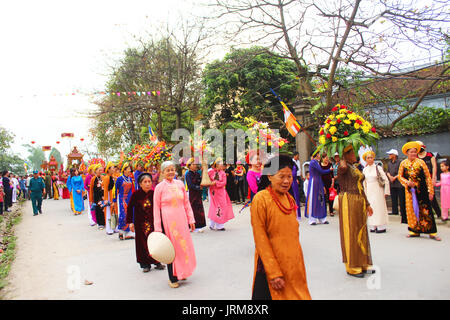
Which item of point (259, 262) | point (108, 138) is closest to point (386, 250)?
point (259, 262)

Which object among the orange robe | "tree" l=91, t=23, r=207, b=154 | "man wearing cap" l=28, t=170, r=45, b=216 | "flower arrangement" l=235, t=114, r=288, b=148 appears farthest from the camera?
"tree" l=91, t=23, r=207, b=154

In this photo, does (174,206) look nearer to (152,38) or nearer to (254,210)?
(254,210)

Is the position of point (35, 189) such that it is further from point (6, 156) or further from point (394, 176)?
point (6, 156)

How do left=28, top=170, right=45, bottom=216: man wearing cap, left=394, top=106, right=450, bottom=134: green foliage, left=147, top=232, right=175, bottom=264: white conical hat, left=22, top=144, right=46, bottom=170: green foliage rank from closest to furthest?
1. left=147, top=232, right=175, bottom=264: white conical hat
2. left=394, top=106, right=450, bottom=134: green foliage
3. left=28, top=170, right=45, bottom=216: man wearing cap
4. left=22, top=144, right=46, bottom=170: green foliage

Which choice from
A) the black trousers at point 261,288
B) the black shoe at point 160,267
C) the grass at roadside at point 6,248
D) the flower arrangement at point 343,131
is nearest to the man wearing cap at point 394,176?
the flower arrangement at point 343,131

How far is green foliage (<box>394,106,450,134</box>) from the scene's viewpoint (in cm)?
1169

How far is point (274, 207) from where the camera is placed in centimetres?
300

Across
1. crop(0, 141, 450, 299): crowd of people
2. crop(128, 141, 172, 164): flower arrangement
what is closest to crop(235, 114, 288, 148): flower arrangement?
crop(0, 141, 450, 299): crowd of people

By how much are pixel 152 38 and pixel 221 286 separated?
19.3 metres

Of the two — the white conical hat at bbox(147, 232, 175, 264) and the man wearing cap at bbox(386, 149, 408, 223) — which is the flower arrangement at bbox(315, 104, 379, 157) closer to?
the white conical hat at bbox(147, 232, 175, 264)

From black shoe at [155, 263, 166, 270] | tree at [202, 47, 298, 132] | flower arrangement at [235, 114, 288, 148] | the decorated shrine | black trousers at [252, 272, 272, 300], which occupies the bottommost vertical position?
black shoe at [155, 263, 166, 270]

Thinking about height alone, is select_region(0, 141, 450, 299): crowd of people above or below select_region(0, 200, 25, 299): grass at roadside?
above

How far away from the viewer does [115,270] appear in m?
5.85

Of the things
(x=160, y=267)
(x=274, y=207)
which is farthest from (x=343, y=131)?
(x=160, y=267)
